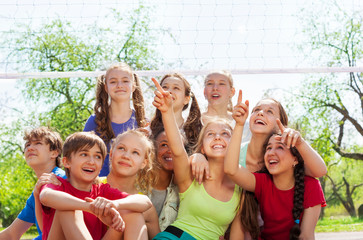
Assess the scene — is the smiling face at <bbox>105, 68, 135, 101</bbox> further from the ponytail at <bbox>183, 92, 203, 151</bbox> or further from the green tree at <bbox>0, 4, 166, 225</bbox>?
the green tree at <bbox>0, 4, 166, 225</bbox>

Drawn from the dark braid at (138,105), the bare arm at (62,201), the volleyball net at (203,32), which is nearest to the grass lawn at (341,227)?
the volleyball net at (203,32)

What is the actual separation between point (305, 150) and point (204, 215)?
28.7 inches

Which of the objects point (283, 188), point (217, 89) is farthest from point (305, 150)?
point (217, 89)

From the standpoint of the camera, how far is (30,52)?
596 inches

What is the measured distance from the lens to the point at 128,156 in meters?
2.68

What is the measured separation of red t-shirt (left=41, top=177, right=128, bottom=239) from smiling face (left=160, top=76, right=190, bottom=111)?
1164 millimetres

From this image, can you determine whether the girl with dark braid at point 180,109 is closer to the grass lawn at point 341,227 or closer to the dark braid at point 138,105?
the dark braid at point 138,105

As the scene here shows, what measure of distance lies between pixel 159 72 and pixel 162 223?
2052 millimetres

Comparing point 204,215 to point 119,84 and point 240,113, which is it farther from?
point 119,84

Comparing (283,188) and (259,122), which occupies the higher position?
(259,122)

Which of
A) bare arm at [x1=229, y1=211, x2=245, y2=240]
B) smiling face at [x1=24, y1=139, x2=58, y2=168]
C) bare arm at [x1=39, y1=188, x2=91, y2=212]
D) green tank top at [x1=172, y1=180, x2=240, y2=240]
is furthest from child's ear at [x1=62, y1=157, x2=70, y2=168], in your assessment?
bare arm at [x1=229, y1=211, x2=245, y2=240]

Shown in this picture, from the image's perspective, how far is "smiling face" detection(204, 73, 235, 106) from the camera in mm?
3729

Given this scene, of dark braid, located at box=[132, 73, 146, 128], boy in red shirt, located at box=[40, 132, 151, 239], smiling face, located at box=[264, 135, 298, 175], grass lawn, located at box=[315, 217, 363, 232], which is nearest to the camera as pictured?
boy in red shirt, located at box=[40, 132, 151, 239]

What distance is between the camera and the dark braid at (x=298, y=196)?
8.52 feet
